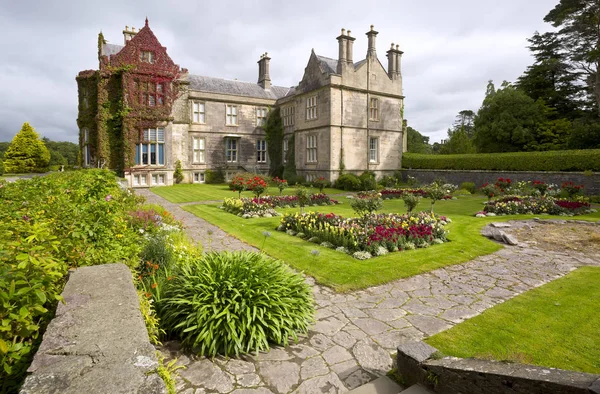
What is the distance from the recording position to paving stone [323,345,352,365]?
4.30 m

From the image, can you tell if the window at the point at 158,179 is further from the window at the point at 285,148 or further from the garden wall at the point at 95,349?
the garden wall at the point at 95,349

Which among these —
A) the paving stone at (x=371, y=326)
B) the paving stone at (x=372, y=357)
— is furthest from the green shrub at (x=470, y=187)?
the paving stone at (x=372, y=357)

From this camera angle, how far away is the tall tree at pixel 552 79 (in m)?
34.3

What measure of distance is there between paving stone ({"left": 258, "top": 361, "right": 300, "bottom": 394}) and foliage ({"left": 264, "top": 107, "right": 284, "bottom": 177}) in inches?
1209

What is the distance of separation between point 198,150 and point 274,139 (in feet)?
24.8

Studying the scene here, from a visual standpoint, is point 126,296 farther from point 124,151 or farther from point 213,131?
point 213,131

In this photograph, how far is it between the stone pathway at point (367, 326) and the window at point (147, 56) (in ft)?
93.3

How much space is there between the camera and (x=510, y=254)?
30.8ft

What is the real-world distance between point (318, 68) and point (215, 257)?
2612cm

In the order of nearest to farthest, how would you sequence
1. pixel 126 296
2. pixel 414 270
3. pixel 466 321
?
1. pixel 126 296
2. pixel 466 321
3. pixel 414 270

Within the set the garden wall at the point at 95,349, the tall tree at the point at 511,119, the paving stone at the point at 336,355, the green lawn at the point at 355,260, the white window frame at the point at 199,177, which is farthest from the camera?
the white window frame at the point at 199,177

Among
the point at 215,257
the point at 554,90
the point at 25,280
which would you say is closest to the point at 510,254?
the point at 215,257

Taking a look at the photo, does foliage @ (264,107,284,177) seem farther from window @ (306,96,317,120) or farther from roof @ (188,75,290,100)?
window @ (306,96,317,120)

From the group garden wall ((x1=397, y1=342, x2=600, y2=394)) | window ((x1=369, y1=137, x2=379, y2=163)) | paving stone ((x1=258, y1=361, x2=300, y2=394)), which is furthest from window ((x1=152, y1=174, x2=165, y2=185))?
garden wall ((x1=397, y1=342, x2=600, y2=394))
